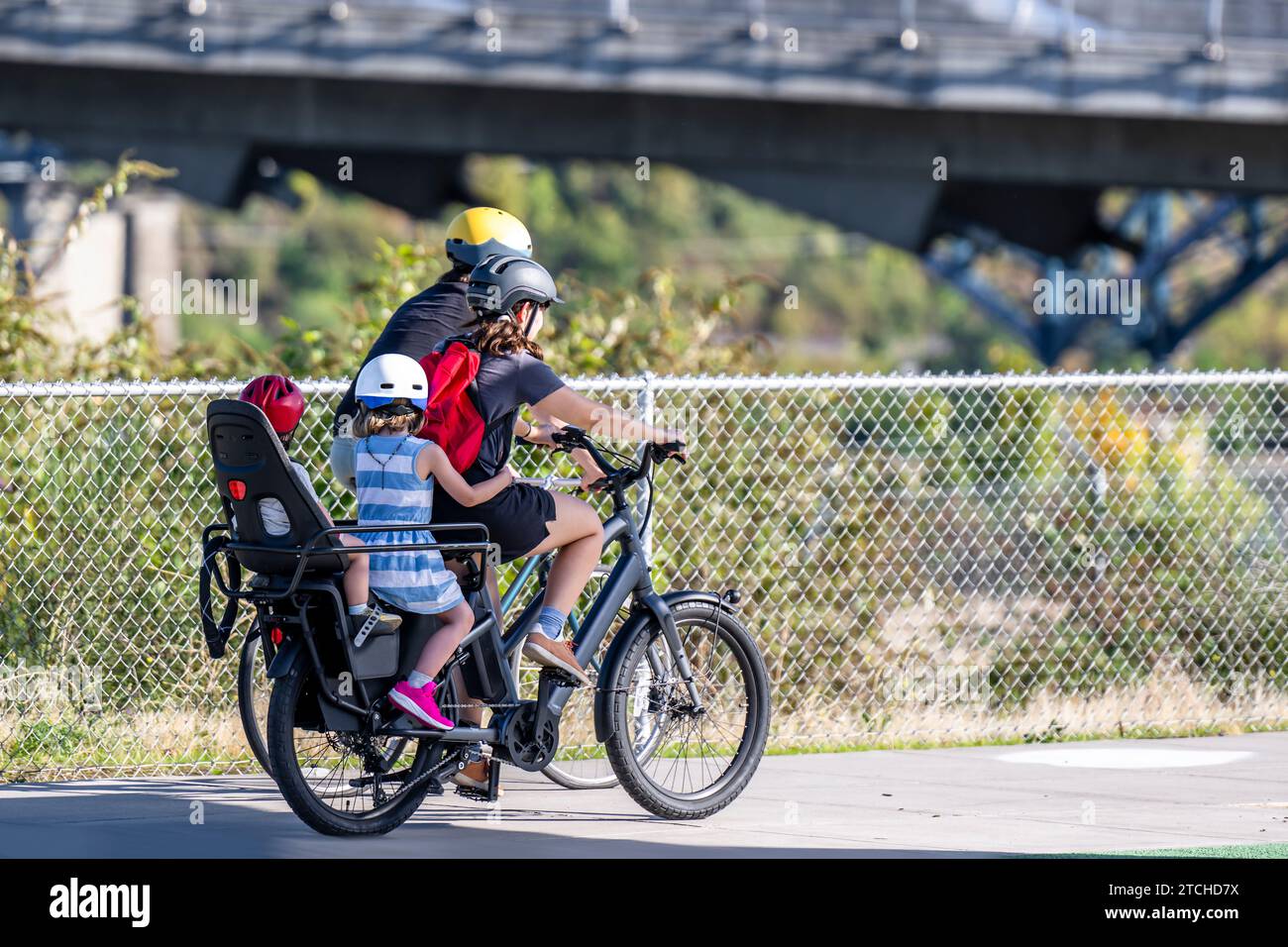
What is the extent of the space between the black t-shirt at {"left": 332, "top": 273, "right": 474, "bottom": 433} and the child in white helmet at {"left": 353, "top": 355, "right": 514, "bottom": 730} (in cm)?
42

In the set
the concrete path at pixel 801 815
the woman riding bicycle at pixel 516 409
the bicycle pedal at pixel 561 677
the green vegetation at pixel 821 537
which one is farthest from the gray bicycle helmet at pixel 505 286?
the green vegetation at pixel 821 537

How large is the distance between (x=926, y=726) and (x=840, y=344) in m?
64.5

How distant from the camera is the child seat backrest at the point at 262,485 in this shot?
609 cm

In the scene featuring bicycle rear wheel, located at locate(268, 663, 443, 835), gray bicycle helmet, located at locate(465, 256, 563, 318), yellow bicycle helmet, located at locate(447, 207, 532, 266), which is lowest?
bicycle rear wheel, located at locate(268, 663, 443, 835)

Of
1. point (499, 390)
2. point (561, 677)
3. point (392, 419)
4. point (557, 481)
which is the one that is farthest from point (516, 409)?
point (561, 677)

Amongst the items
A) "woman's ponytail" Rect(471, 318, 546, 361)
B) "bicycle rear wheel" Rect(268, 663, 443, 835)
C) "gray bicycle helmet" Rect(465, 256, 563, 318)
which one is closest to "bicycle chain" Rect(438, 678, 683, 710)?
"bicycle rear wheel" Rect(268, 663, 443, 835)

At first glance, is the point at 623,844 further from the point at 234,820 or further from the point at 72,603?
the point at 72,603

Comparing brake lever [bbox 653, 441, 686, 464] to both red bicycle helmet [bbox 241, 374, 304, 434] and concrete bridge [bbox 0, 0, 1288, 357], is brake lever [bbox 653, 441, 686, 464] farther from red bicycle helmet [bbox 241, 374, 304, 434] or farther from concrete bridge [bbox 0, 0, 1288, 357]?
concrete bridge [bbox 0, 0, 1288, 357]

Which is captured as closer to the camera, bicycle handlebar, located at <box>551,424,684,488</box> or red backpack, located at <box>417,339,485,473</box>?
red backpack, located at <box>417,339,485,473</box>

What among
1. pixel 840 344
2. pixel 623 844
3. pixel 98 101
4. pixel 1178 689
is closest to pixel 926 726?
pixel 1178 689

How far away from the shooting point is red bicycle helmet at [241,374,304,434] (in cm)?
654

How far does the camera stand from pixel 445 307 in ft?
22.4

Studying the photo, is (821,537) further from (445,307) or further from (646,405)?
(445,307)

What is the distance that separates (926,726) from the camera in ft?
29.1
